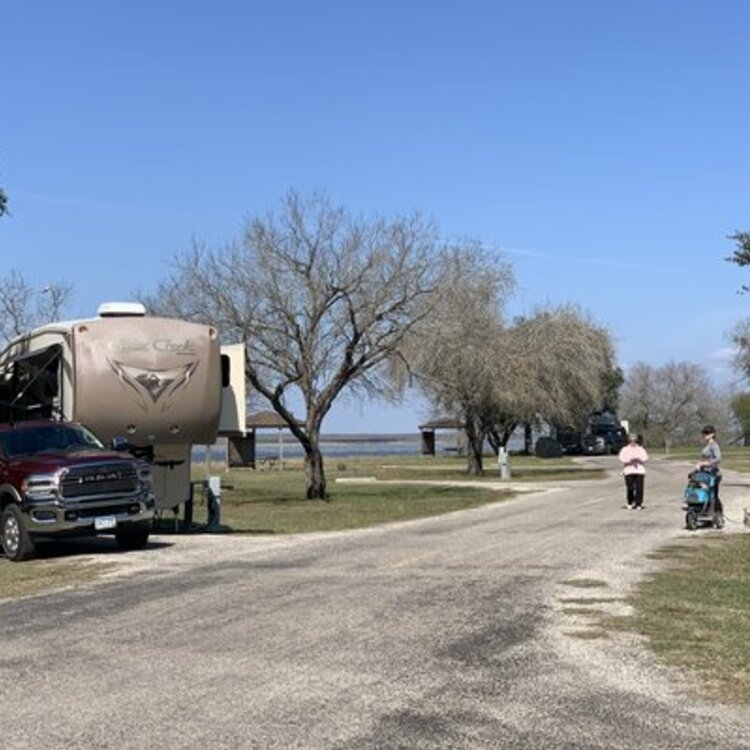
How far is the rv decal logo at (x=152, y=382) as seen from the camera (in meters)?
17.7

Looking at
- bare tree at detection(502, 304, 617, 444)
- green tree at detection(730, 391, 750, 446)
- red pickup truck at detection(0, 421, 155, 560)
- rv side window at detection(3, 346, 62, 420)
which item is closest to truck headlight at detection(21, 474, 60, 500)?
red pickup truck at detection(0, 421, 155, 560)

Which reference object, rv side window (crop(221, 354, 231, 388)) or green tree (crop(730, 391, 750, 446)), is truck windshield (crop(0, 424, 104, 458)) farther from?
green tree (crop(730, 391, 750, 446))

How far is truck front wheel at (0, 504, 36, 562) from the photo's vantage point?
1578 cm

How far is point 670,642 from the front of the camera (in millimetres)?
8648

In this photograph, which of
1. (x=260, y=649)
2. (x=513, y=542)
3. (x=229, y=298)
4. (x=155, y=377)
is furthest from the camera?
(x=229, y=298)

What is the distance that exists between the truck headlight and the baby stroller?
1048 cm

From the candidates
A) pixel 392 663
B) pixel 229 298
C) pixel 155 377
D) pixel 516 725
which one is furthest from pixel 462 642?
pixel 229 298

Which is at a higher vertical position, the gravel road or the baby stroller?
the baby stroller

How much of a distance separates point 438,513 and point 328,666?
56.1 ft

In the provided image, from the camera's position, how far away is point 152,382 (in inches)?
702

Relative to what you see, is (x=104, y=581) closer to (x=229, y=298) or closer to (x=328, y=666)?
(x=328, y=666)

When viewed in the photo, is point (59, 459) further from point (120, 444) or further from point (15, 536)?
point (15, 536)

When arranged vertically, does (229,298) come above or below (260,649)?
above

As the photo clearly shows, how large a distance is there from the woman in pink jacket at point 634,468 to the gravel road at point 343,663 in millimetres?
8599
